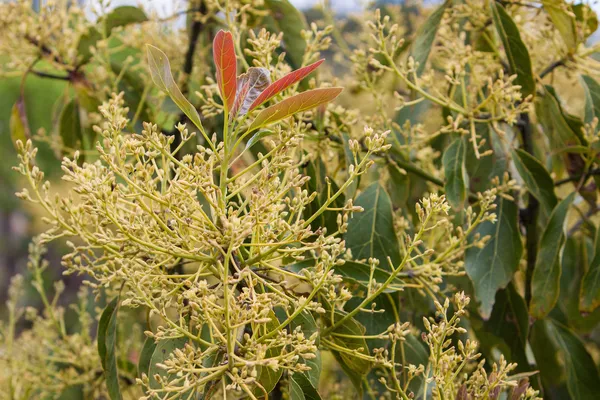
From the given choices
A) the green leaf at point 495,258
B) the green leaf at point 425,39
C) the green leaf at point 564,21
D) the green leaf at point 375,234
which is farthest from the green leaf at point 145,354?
the green leaf at point 564,21

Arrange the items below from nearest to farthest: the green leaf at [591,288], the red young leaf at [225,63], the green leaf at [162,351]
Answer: the red young leaf at [225,63] < the green leaf at [162,351] < the green leaf at [591,288]

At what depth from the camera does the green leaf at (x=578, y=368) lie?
3.25 ft

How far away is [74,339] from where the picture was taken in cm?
115

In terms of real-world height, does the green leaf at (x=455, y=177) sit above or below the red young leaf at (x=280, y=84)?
below

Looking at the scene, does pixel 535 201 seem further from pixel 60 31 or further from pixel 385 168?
pixel 60 31

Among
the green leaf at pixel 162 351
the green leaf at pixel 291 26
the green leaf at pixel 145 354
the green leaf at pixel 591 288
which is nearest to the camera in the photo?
the green leaf at pixel 162 351

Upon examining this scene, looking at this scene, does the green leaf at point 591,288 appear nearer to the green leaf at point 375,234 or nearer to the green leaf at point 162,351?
the green leaf at point 375,234

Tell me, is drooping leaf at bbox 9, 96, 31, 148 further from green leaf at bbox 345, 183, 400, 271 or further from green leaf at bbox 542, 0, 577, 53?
green leaf at bbox 542, 0, 577, 53

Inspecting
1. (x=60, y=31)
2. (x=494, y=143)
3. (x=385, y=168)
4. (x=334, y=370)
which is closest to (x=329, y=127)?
(x=385, y=168)

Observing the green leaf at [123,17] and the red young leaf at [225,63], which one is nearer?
the red young leaf at [225,63]

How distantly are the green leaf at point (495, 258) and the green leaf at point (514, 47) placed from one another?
185mm

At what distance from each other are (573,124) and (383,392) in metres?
0.52

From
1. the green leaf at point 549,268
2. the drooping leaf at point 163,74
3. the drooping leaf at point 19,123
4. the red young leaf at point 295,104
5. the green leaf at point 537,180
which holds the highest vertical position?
the drooping leaf at point 163,74

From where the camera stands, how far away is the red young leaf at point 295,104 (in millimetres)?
595
